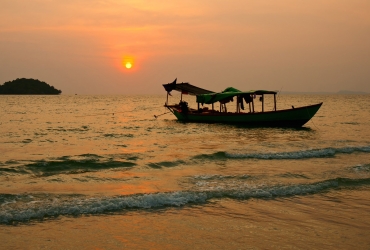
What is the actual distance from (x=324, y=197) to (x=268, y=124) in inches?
797

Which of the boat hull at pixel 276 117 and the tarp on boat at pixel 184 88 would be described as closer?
the boat hull at pixel 276 117

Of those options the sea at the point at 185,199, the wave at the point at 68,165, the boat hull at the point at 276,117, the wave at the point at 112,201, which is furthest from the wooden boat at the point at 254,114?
the wave at the point at 112,201

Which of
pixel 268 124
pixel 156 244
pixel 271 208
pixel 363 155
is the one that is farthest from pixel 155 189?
pixel 268 124

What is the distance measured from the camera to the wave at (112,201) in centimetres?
841

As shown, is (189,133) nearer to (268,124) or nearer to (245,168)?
(268,124)

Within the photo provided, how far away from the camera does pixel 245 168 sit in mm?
14211

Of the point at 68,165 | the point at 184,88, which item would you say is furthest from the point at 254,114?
the point at 68,165

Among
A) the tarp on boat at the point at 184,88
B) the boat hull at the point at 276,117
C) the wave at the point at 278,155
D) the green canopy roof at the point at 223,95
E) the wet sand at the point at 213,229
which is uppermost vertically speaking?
the tarp on boat at the point at 184,88

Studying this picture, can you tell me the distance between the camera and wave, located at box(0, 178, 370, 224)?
841 centimetres

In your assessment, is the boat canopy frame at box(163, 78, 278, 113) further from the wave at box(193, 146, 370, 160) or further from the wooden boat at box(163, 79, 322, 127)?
the wave at box(193, 146, 370, 160)

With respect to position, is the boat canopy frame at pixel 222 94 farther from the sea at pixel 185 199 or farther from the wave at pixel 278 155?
the wave at pixel 278 155

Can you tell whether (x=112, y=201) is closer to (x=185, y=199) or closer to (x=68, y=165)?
(x=185, y=199)

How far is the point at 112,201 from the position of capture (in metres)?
9.16

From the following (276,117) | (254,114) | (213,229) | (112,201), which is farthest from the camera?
(254,114)
